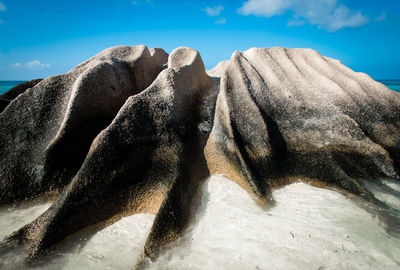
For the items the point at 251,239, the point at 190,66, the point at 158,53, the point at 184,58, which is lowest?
the point at 251,239

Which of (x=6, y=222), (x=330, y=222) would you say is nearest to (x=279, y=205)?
(x=330, y=222)

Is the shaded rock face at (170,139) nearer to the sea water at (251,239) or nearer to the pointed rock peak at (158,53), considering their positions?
the sea water at (251,239)

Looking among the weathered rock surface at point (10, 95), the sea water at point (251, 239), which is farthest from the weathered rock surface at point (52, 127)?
the weathered rock surface at point (10, 95)

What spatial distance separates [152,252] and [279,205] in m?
1.36

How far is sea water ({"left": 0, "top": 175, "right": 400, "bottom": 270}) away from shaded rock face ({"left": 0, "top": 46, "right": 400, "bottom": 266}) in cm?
15

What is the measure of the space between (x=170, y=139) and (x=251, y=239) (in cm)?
136

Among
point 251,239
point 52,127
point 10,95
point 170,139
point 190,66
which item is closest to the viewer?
point 251,239

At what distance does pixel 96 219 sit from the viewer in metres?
2.08

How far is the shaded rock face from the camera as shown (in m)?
2.13

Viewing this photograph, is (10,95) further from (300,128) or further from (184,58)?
(300,128)

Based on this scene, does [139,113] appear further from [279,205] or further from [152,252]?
[279,205]

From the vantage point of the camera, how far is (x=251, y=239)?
6.08ft

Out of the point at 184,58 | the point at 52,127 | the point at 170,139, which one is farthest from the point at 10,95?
the point at 170,139

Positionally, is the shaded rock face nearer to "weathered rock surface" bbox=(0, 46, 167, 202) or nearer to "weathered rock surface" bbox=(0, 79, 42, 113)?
"weathered rock surface" bbox=(0, 46, 167, 202)
